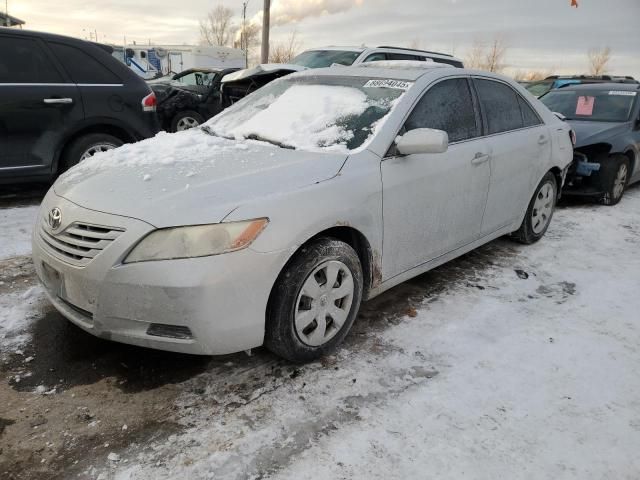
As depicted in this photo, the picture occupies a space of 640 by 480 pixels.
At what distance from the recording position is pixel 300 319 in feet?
8.38

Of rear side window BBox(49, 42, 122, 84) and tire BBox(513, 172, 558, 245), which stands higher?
rear side window BBox(49, 42, 122, 84)

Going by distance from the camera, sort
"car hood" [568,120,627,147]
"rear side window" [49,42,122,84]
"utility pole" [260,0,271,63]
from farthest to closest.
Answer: "utility pole" [260,0,271,63], "car hood" [568,120,627,147], "rear side window" [49,42,122,84]

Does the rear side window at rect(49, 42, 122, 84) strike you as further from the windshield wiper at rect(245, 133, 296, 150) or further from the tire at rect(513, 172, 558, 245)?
the tire at rect(513, 172, 558, 245)

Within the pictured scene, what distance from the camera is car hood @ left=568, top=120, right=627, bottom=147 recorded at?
20.3 ft

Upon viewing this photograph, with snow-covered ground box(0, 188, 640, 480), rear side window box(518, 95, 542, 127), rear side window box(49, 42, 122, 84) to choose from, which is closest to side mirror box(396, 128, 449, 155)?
snow-covered ground box(0, 188, 640, 480)

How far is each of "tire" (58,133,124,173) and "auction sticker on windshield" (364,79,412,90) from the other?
11.2ft

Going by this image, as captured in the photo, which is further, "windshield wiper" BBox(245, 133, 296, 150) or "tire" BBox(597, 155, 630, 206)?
"tire" BBox(597, 155, 630, 206)

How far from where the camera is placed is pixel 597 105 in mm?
6910

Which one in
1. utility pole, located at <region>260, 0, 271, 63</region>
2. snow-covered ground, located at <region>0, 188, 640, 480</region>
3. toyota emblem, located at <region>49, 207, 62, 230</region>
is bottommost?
snow-covered ground, located at <region>0, 188, 640, 480</region>

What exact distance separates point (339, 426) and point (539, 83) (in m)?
16.7

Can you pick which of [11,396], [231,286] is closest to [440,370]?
[231,286]

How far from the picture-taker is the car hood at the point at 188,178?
2301 mm

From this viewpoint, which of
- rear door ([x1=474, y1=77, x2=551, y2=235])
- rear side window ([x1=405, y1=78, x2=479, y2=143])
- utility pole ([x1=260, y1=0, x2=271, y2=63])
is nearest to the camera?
rear side window ([x1=405, y1=78, x2=479, y2=143])

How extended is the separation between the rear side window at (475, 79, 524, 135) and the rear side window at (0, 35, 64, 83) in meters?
4.21
